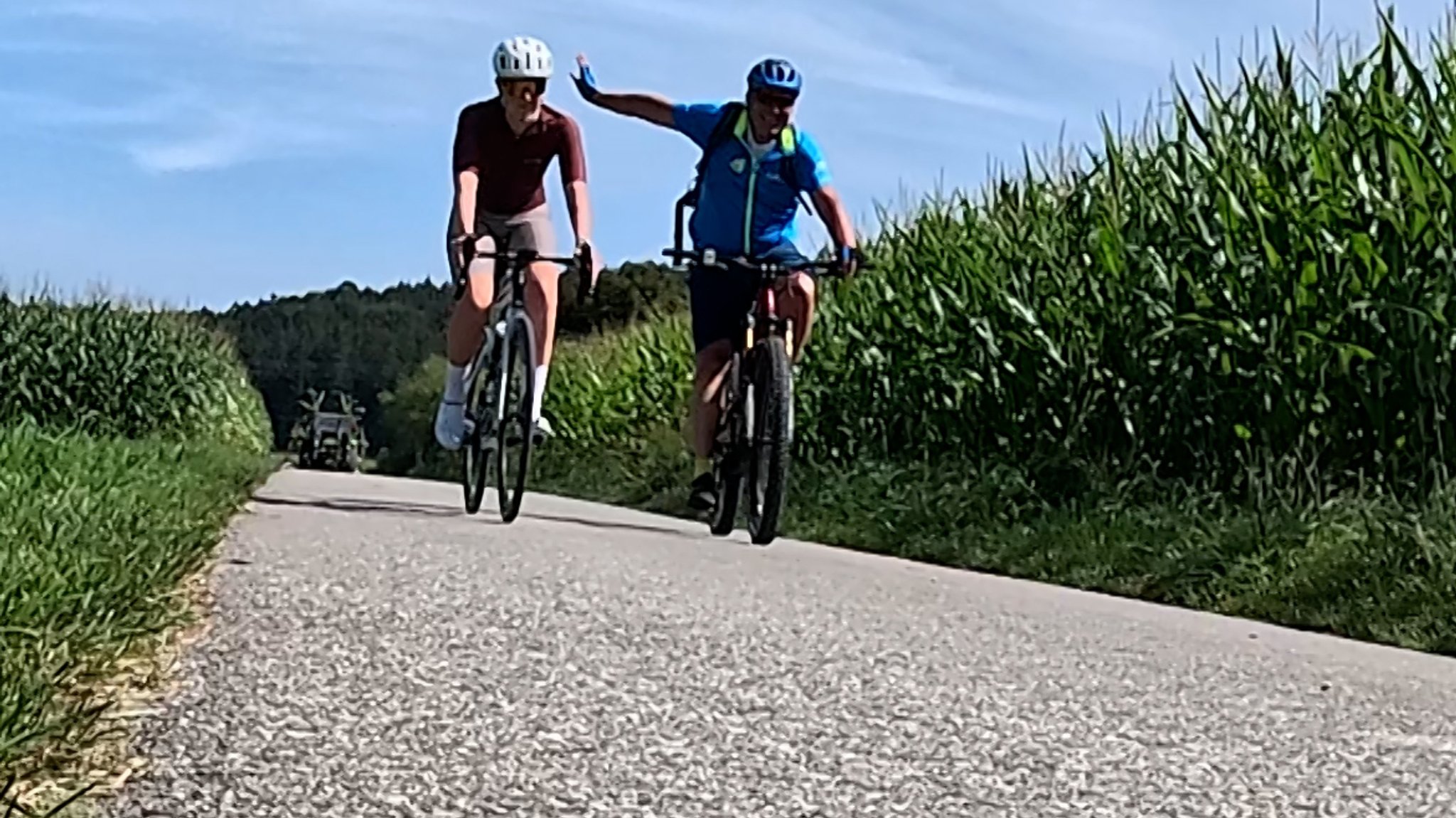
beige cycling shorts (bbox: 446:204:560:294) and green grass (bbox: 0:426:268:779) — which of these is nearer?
green grass (bbox: 0:426:268:779)

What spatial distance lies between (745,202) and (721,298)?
1.34ft

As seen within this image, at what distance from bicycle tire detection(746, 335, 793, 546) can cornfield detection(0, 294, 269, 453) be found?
9.38 metres

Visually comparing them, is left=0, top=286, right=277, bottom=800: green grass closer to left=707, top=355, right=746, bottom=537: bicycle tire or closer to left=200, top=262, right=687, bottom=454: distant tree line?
left=707, top=355, right=746, bottom=537: bicycle tire

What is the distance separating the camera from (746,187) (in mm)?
7508

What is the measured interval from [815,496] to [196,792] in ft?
24.3

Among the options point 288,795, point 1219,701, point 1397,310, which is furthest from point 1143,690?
point 1397,310

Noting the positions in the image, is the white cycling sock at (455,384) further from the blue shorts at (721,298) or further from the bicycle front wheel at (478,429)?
the blue shorts at (721,298)

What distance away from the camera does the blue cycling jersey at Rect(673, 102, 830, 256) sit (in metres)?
7.42

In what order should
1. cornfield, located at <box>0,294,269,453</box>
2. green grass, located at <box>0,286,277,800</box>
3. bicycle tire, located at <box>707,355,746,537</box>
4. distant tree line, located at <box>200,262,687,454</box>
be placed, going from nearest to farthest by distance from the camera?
green grass, located at <box>0,286,277,800</box>, bicycle tire, located at <box>707,355,746,537</box>, cornfield, located at <box>0,294,269,453</box>, distant tree line, located at <box>200,262,687,454</box>

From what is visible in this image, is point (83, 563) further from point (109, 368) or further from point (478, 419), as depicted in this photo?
point (109, 368)

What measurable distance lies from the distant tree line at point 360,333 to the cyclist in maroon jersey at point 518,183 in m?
25.0

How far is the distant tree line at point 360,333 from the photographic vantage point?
1503 inches

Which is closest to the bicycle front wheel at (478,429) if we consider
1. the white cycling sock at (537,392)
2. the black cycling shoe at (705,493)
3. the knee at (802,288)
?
the white cycling sock at (537,392)

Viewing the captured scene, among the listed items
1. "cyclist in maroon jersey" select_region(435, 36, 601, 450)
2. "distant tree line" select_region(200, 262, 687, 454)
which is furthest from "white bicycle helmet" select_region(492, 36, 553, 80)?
"distant tree line" select_region(200, 262, 687, 454)
